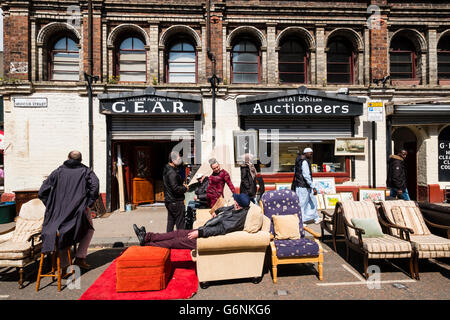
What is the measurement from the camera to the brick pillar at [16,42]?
29.8 feet

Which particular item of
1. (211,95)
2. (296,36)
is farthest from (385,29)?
(211,95)

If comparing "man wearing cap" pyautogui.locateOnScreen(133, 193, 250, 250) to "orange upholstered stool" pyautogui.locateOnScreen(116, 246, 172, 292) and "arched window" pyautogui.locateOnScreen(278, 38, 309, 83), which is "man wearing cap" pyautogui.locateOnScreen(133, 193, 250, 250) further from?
"arched window" pyautogui.locateOnScreen(278, 38, 309, 83)

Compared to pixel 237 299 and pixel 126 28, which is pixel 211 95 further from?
pixel 237 299

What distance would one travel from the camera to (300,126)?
32.9ft

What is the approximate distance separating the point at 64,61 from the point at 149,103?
415 cm

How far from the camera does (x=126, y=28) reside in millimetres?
9812

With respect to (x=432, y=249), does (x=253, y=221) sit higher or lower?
higher

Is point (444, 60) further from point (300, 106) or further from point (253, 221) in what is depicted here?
point (253, 221)

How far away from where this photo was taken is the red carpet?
12.2ft

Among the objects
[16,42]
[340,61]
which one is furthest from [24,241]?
[340,61]

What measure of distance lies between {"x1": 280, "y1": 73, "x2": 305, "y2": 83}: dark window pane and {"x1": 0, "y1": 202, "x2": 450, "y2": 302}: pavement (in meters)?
7.31

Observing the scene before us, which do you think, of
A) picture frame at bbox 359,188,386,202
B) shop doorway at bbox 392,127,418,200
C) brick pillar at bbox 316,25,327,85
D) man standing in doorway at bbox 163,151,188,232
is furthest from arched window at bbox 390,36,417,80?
man standing in doorway at bbox 163,151,188,232

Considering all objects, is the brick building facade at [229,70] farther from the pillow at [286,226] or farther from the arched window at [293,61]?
the pillow at [286,226]

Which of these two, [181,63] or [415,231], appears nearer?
[415,231]
